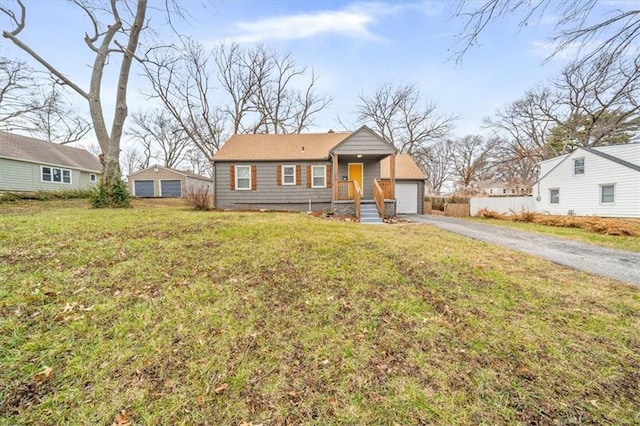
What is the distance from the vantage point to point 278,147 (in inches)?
557

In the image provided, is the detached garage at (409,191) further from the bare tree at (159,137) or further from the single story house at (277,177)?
the bare tree at (159,137)

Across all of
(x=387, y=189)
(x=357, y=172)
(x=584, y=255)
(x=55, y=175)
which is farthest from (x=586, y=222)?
(x=55, y=175)

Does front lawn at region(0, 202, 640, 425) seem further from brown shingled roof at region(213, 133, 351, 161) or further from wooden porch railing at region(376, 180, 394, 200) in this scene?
brown shingled roof at region(213, 133, 351, 161)

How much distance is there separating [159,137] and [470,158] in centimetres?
4309

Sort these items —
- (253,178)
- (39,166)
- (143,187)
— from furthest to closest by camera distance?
1. (143,187)
2. (39,166)
3. (253,178)

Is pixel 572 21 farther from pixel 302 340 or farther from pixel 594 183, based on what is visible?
pixel 594 183

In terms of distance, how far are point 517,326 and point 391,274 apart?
1.69 m

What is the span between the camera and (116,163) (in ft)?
36.3

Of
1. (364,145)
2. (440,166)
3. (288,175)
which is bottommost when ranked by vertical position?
(288,175)

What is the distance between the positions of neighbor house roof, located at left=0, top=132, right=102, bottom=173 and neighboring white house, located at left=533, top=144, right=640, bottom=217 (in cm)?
3422

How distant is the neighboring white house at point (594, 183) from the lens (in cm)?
1308

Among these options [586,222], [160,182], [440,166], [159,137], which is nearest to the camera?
[586,222]

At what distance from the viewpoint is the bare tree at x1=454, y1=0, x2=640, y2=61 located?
4.03 m

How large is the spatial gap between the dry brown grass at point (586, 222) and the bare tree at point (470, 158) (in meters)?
21.2
